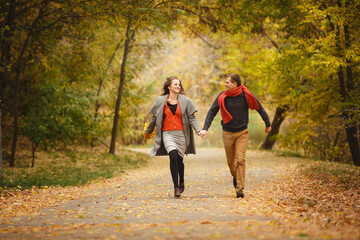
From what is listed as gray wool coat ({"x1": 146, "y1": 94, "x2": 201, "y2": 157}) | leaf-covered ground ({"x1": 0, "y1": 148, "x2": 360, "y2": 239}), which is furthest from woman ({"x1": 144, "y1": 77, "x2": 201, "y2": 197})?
leaf-covered ground ({"x1": 0, "y1": 148, "x2": 360, "y2": 239})

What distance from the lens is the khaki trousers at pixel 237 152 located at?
682cm

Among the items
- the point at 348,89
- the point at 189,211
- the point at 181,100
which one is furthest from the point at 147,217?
the point at 348,89

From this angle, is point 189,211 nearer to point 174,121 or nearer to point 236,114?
point 174,121

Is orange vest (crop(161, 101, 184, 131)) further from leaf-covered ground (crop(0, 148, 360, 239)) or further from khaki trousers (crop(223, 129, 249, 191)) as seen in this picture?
leaf-covered ground (crop(0, 148, 360, 239))

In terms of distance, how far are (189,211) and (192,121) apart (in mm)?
1970

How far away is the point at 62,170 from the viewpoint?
12.1 metres

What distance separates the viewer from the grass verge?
9.53 metres

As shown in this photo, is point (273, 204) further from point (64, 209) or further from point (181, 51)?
point (181, 51)

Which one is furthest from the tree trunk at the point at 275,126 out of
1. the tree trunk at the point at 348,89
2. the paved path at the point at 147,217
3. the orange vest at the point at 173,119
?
the orange vest at the point at 173,119

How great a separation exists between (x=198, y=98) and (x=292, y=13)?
1823 cm

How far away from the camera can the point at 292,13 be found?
40.3 feet

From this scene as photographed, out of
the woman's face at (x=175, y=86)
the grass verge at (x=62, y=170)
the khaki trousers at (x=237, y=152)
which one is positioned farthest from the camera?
the grass verge at (x=62, y=170)

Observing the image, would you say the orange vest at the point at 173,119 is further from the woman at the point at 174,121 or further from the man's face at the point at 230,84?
the man's face at the point at 230,84

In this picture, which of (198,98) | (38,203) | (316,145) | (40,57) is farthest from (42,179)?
(198,98)
